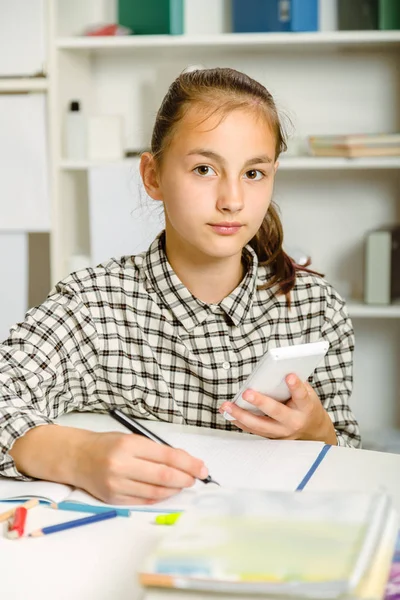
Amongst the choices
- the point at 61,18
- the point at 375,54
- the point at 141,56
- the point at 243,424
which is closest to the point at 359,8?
the point at 375,54

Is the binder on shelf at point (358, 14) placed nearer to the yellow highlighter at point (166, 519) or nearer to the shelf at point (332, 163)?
the shelf at point (332, 163)

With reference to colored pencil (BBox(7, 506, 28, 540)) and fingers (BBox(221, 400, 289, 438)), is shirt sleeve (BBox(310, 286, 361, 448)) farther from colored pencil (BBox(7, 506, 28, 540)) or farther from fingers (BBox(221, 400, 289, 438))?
colored pencil (BBox(7, 506, 28, 540))

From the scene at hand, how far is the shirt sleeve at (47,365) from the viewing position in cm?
97

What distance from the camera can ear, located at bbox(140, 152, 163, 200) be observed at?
49.9 inches

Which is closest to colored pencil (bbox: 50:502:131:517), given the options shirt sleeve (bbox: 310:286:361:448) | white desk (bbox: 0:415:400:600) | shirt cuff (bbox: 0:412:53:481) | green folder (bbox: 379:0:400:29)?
white desk (bbox: 0:415:400:600)

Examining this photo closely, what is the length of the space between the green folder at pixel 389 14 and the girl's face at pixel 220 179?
4.17 ft

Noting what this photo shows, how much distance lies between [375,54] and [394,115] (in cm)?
19

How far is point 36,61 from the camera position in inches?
91.5

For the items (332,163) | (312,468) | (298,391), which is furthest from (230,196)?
(332,163)

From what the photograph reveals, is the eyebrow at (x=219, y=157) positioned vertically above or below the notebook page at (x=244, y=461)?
above

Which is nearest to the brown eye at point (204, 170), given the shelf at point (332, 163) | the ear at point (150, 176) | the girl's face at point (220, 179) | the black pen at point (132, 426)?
the girl's face at point (220, 179)

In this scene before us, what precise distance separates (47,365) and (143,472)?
1.20 ft

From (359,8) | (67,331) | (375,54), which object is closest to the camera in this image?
(67,331)

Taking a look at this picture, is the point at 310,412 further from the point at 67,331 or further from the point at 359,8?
the point at 359,8
